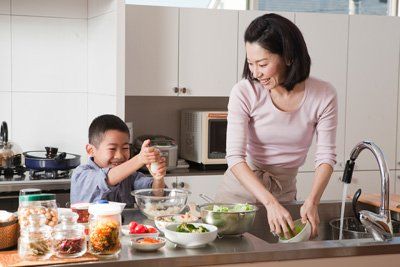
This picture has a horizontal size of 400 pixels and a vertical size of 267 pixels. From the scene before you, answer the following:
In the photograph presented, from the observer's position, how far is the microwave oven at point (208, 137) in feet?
13.9

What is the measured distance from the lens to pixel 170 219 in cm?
215

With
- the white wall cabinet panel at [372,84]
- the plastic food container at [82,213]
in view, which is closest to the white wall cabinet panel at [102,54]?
the white wall cabinet panel at [372,84]

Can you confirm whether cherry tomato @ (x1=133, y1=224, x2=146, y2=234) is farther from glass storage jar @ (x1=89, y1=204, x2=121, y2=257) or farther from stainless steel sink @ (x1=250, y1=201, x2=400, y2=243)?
stainless steel sink @ (x1=250, y1=201, x2=400, y2=243)

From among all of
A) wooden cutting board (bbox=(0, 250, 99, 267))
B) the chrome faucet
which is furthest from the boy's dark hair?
the chrome faucet

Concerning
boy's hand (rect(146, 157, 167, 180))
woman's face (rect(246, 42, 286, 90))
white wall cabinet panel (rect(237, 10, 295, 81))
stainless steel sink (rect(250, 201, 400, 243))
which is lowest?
stainless steel sink (rect(250, 201, 400, 243))

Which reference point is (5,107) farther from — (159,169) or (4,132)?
(159,169)

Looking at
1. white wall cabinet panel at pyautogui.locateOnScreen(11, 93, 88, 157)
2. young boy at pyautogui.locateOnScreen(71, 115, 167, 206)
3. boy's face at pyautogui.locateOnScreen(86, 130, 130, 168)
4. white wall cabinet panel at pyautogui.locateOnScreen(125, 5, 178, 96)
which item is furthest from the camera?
white wall cabinet panel at pyautogui.locateOnScreen(11, 93, 88, 157)

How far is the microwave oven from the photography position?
4246 mm

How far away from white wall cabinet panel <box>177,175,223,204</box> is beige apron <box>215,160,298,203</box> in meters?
1.28

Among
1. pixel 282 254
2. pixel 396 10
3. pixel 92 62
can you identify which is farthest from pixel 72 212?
pixel 396 10

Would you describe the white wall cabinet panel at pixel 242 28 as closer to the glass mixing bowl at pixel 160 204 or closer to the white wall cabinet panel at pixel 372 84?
the white wall cabinet panel at pixel 372 84

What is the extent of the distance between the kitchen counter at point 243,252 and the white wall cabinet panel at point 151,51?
2220 mm

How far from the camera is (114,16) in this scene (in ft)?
12.6

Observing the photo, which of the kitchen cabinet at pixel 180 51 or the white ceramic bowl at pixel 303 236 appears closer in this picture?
the white ceramic bowl at pixel 303 236
